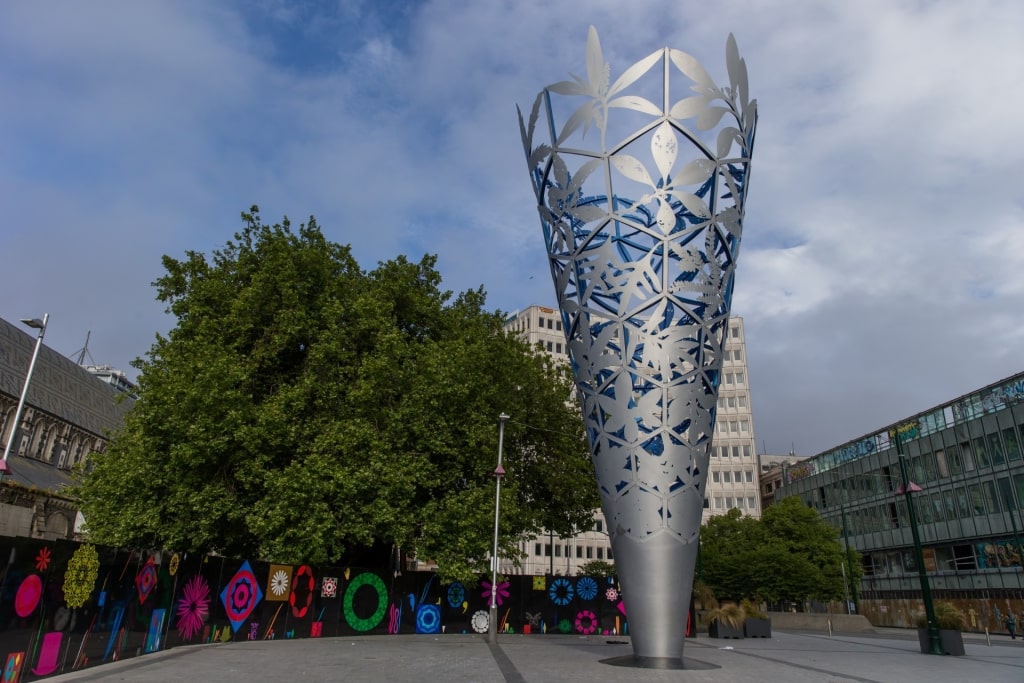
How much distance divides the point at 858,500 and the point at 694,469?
189 feet

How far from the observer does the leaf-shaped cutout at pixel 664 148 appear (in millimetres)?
15594

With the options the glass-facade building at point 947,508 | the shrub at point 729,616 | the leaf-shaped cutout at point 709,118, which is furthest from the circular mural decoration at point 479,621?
the glass-facade building at point 947,508

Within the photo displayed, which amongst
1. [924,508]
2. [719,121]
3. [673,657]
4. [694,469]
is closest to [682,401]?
[694,469]

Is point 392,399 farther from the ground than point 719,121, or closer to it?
closer to it

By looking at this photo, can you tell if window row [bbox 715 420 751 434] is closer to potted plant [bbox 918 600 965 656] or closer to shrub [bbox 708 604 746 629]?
shrub [bbox 708 604 746 629]

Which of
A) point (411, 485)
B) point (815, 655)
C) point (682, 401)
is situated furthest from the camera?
point (411, 485)

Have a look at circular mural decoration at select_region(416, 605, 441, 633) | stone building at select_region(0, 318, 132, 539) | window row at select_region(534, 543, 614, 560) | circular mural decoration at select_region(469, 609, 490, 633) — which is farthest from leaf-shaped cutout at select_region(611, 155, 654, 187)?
window row at select_region(534, 543, 614, 560)

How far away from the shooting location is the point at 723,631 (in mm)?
26641

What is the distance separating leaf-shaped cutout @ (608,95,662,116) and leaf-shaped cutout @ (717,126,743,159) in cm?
159

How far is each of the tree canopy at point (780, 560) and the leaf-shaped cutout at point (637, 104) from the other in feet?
120

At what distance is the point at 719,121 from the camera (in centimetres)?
1602

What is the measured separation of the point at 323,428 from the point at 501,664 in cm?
998

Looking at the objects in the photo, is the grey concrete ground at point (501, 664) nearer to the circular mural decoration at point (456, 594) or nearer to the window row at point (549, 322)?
the circular mural decoration at point (456, 594)

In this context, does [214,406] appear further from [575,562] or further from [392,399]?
[575,562]
